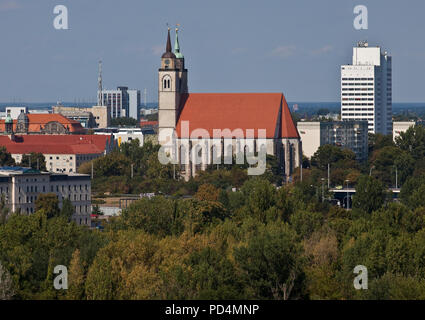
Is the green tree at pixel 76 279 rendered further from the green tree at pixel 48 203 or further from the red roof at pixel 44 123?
the red roof at pixel 44 123

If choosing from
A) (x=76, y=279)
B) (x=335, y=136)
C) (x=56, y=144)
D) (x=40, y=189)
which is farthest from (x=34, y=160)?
(x=76, y=279)

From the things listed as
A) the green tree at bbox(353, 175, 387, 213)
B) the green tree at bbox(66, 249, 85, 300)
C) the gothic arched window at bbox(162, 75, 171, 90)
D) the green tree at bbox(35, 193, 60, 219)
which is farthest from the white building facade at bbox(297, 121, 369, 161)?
the green tree at bbox(66, 249, 85, 300)

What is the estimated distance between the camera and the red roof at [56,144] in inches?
5236

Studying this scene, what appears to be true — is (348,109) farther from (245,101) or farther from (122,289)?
(122,289)

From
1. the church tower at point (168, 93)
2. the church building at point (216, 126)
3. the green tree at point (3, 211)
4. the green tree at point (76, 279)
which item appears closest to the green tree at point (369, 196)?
the green tree at point (3, 211)

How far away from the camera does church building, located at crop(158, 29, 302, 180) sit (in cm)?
11931

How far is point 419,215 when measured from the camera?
71.9 m

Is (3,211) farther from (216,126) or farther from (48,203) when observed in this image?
(216,126)

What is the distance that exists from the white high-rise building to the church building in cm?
6624

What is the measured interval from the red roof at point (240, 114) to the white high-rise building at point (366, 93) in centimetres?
6562

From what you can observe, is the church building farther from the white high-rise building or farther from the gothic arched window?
the white high-rise building

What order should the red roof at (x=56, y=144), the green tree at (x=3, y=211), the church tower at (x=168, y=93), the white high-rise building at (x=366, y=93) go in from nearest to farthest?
the green tree at (x=3, y=211) < the church tower at (x=168, y=93) < the red roof at (x=56, y=144) < the white high-rise building at (x=366, y=93)
